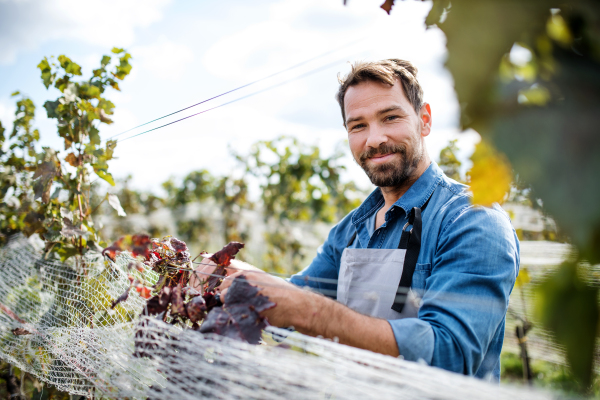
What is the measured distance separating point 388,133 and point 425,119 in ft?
1.15

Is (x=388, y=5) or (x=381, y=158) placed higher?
(x=381, y=158)

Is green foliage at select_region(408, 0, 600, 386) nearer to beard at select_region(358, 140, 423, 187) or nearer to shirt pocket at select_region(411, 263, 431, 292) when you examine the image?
shirt pocket at select_region(411, 263, 431, 292)

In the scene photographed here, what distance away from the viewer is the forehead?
6.15ft

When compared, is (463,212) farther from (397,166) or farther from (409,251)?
(397,166)

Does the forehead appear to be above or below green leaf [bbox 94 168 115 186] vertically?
above

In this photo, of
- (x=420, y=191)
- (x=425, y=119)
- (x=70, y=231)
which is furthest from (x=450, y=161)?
(x=70, y=231)

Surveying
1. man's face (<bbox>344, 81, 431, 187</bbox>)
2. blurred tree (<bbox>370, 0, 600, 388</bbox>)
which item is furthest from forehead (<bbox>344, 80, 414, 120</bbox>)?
blurred tree (<bbox>370, 0, 600, 388</bbox>)

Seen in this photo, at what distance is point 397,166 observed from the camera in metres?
1.85

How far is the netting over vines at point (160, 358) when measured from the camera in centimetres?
73

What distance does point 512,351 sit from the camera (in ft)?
14.3

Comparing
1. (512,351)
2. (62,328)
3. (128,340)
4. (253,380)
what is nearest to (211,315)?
(253,380)

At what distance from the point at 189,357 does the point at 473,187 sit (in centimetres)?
81

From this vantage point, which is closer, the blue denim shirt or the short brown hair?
the blue denim shirt

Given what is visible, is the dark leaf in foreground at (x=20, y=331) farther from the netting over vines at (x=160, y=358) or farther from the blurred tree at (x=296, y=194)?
the blurred tree at (x=296, y=194)
